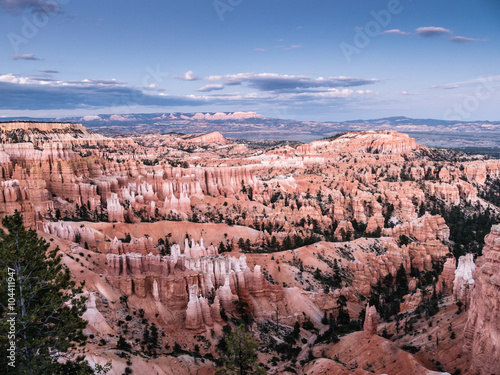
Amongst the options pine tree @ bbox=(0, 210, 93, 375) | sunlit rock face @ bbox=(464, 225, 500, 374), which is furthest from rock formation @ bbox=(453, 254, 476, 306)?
pine tree @ bbox=(0, 210, 93, 375)

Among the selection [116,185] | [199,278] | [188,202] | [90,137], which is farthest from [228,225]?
Answer: [90,137]

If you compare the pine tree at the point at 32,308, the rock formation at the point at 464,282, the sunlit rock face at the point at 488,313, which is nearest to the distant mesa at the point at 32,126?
the pine tree at the point at 32,308

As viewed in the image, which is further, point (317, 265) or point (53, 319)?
point (317, 265)

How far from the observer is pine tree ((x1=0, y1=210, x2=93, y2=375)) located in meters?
16.9

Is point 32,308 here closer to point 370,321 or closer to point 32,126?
point 370,321

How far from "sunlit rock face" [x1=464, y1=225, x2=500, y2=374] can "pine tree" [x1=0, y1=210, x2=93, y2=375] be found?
19321 millimetres

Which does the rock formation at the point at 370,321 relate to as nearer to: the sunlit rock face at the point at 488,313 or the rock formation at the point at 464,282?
the rock formation at the point at 464,282

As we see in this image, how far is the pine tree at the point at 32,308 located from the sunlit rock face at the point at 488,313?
63.4 feet

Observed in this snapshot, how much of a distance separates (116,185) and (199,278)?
123ft

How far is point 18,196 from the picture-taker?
45.7 m

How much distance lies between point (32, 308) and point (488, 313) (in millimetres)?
21785

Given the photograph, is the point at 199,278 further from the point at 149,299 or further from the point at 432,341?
the point at 432,341

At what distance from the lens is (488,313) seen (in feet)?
70.0

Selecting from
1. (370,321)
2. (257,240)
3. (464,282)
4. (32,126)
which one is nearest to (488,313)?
(370,321)
